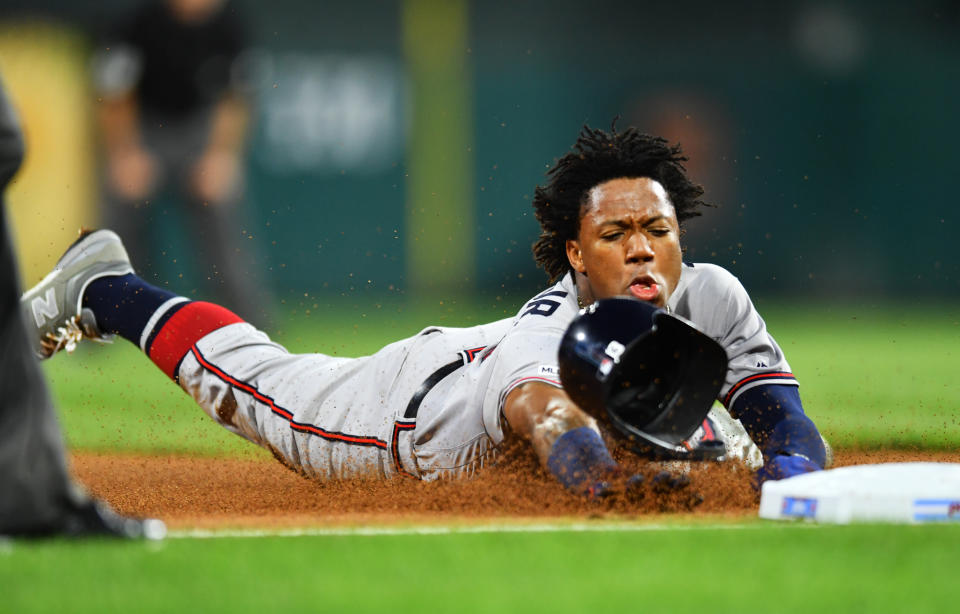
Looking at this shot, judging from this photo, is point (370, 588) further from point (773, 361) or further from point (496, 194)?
point (496, 194)

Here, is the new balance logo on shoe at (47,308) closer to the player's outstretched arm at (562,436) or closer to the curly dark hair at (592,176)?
the curly dark hair at (592,176)

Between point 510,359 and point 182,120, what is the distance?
6.41 meters

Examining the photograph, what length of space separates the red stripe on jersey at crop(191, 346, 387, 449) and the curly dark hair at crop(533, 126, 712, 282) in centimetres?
86

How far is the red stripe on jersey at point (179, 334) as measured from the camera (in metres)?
4.82

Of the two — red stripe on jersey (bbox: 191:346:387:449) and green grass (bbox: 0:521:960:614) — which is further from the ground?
green grass (bbox: 0:521:960:614)

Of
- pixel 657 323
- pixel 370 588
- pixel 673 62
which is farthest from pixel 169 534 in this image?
pixel 673 62

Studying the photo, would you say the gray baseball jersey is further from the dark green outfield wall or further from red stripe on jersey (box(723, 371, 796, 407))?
the dark green outfield wall

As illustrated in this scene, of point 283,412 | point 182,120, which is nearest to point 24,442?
point 283,412

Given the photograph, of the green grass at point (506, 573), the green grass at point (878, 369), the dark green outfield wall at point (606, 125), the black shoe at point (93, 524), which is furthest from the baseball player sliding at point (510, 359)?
the dark green outfield wall at point (606, 125)

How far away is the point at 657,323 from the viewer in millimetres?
3566

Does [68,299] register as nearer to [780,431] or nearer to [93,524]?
[93,524]

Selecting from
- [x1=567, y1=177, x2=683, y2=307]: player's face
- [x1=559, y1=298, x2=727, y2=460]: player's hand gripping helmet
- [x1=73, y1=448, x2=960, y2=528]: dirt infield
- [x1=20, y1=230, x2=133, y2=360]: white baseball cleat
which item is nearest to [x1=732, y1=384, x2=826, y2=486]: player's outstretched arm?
[x1=73, y1=448, x2=960, y2=528]: dirt infield

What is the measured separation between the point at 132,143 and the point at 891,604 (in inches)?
306

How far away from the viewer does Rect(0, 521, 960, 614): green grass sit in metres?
2.34
